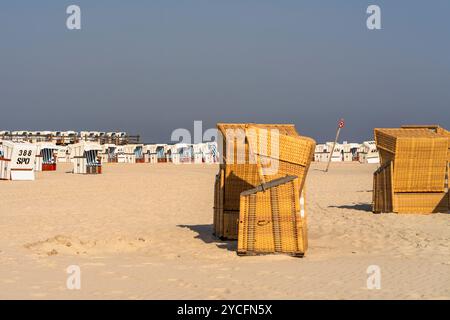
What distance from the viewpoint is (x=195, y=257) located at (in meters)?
8.34

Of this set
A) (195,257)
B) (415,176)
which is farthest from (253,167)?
(415,176)

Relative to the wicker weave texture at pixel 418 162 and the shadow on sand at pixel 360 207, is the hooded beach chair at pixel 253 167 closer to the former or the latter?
the wicker weave texture at pixel 418 162

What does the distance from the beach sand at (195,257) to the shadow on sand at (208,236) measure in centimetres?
2

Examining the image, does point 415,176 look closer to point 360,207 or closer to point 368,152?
point 360,207

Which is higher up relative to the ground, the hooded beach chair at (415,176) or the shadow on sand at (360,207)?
the hooded beach chair at (415,176)

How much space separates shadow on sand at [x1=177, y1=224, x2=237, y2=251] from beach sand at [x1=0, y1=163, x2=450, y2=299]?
16 millimetres

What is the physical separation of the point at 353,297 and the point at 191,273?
1875mm

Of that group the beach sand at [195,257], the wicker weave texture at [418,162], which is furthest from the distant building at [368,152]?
the wicker weave texture at [418,162]

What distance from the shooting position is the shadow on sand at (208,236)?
925cm

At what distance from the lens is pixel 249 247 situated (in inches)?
325

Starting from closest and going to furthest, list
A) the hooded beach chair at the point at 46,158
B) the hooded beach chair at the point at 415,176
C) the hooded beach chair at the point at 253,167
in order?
Result: 1. the hooded beach chair at the point at 253,167
2. the hooded beach chair at the point at 415,176
3. the hooded beach chair at the point at 46,158

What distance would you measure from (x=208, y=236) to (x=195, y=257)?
1925mm

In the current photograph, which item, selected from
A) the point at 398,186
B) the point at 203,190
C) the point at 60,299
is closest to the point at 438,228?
the point at 398,186
